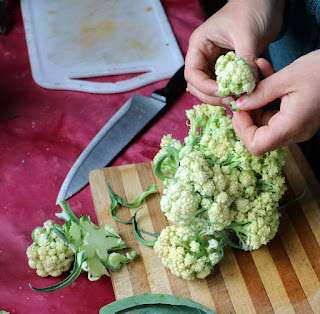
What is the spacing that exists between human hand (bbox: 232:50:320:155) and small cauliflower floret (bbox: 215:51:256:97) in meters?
0.04

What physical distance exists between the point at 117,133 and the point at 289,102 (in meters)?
0.72

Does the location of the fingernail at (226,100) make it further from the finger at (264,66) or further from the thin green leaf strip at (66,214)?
the thin green leaf strip at (66,214)

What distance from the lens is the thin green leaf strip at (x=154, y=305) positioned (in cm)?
125

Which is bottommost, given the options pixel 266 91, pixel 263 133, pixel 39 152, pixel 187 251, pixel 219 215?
pixel 39 152

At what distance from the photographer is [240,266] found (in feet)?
4.48

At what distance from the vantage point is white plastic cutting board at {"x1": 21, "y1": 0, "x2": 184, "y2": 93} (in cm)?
191

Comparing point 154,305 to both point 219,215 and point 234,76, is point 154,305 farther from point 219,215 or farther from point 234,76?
point 234,76

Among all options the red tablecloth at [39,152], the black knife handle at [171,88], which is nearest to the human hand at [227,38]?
the black knife handle at [171,88]

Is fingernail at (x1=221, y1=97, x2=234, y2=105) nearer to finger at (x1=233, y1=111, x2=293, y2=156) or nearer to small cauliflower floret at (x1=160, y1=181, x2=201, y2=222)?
finger at (x1=233, y1=111, x2=293, y2=156)

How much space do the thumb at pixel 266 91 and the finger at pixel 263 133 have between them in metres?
0.05

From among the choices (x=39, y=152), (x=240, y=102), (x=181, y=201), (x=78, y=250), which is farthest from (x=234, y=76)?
(x=39, y=152)

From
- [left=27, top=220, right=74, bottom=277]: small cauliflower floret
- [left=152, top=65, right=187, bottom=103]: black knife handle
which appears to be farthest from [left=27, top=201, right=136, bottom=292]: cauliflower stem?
[left=152, top=65, right=187, bottom=103]: black knife handle

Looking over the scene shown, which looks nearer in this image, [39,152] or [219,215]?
[219,215]

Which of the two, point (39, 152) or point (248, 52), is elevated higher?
point (248, 52)
